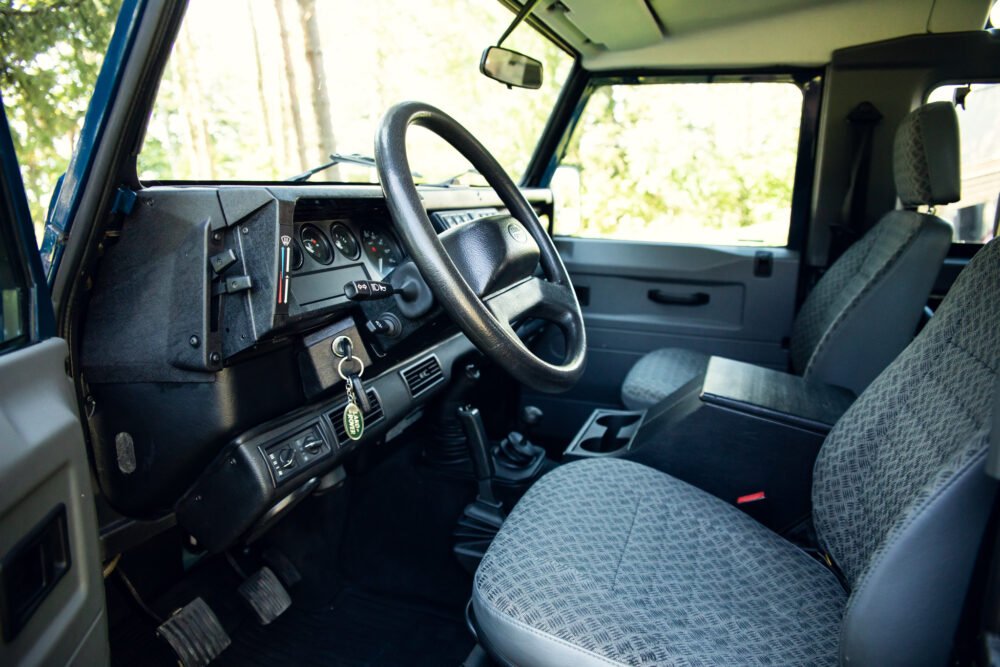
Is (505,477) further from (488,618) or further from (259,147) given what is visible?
(259,147)

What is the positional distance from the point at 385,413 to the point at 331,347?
8.6 inches

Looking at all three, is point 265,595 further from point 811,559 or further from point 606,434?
point 811,559

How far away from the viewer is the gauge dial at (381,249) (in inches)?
63.6

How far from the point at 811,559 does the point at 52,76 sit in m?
1.57

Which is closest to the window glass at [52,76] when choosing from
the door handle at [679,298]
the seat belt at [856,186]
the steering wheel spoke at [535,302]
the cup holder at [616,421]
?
the steering wheel spoke at [535,302]

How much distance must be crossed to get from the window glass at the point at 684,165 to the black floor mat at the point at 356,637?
1.76 m

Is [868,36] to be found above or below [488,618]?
above

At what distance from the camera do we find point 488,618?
1.14 meters

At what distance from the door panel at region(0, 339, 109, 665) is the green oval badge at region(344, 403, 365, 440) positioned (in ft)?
1.82

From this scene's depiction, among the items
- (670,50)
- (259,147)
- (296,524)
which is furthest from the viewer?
(670,50)

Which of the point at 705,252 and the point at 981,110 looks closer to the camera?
the point at 981,110

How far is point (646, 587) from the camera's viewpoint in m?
1.15

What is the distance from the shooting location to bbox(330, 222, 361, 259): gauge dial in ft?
4.98

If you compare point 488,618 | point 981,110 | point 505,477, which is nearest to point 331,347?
point 488,618
